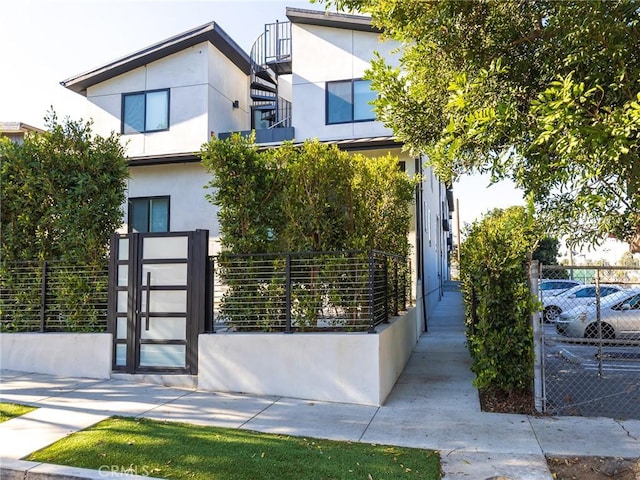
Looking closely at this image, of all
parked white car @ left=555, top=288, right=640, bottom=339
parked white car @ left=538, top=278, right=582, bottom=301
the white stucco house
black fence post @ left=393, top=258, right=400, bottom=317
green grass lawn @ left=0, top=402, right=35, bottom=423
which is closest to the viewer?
green grass lawn @ left=0, top=402, right=35, bottom=423

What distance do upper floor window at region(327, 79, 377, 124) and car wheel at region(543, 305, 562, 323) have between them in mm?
6482

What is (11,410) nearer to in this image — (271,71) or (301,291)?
(301,291)

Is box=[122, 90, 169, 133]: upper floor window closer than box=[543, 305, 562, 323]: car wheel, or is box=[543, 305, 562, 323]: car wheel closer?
box=[543, 305, 562, 323]: car wheel

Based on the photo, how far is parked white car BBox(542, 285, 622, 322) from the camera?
867 cm

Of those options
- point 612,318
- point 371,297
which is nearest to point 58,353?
point 371,297

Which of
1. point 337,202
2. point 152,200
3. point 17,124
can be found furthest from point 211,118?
point 17,124

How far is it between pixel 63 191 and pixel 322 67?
7712mm

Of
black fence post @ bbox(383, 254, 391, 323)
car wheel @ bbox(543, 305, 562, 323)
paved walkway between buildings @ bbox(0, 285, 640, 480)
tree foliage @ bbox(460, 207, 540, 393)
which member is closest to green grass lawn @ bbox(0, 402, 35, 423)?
paved walkway between buildings @ bbox(0, 285, 640, 480)

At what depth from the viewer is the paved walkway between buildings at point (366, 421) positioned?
15.5 ft

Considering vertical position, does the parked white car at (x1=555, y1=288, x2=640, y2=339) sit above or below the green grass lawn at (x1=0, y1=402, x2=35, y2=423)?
above

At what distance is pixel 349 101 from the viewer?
13039mm

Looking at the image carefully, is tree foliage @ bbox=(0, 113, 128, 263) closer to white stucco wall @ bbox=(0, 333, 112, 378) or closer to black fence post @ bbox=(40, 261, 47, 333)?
black fence post @ bbox=(40, 261, 47, 333)

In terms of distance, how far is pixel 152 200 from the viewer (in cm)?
1372

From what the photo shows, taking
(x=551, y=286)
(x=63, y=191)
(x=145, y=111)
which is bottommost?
(x=551, y=286)
